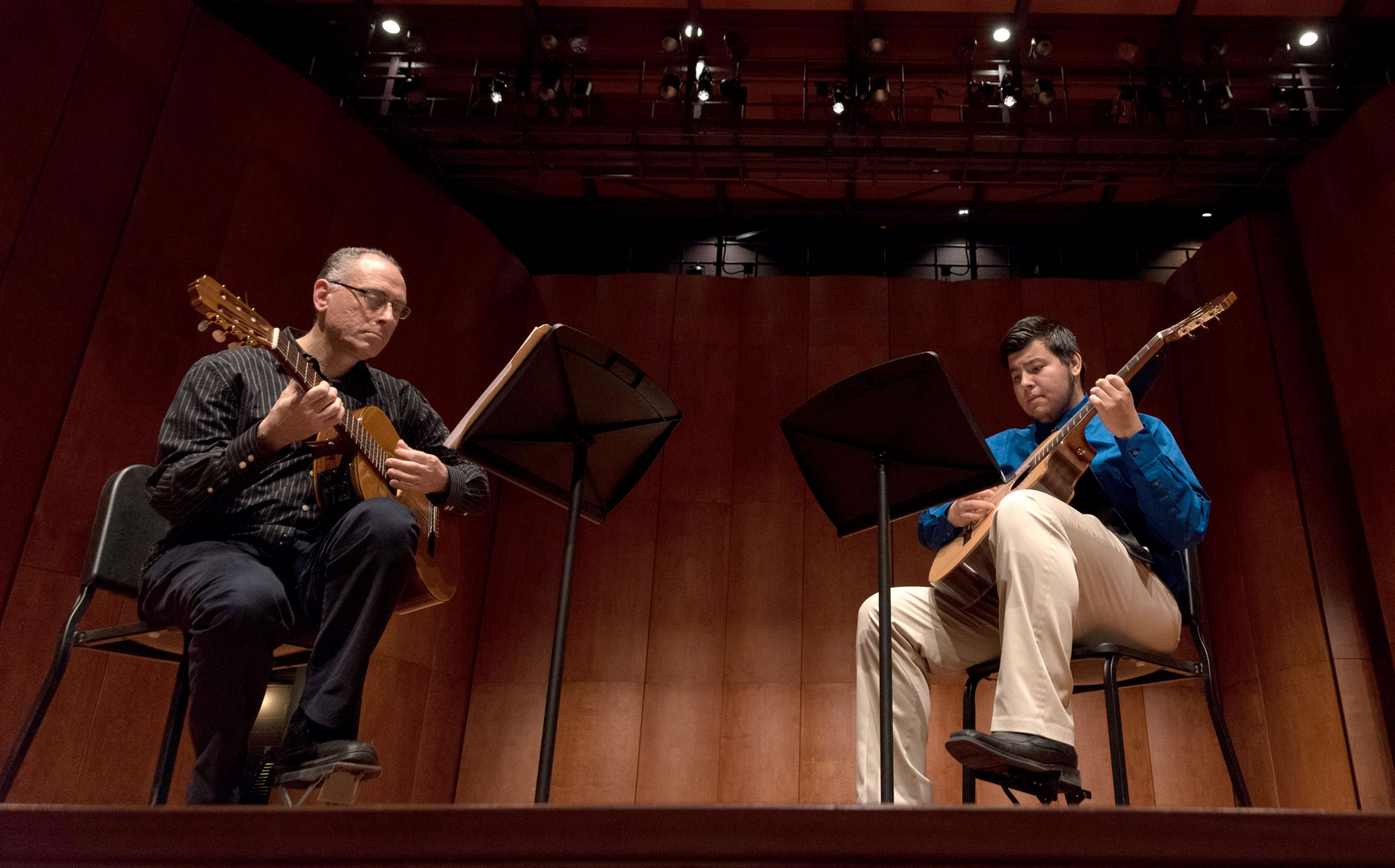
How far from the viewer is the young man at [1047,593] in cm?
193

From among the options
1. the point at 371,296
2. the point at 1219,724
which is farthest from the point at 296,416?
the point at 1219,724

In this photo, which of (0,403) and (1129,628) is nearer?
(1129,628)

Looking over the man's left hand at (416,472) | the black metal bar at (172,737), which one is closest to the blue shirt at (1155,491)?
the man's left hand at (416,472)


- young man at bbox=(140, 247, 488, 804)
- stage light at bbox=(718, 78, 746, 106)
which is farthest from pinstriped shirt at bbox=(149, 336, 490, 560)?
stage light at bbox=(718, 78, 746, 106)

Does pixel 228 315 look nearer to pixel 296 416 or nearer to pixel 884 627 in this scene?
pixel 296 416

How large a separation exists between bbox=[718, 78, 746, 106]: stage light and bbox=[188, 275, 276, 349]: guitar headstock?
351 cm

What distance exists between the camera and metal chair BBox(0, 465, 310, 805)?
2.06m

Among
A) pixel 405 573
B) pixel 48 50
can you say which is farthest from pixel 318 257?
pixel 405 573

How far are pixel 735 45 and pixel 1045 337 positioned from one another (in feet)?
10.4

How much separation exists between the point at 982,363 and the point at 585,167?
2.55 metres

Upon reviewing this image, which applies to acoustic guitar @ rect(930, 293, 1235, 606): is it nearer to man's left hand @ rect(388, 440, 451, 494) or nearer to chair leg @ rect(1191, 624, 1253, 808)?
chair leg @ rect(1191, 624, 1253, 808)

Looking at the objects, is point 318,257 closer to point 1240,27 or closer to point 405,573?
point 405,573

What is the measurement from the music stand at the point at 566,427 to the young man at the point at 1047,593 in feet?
2.56

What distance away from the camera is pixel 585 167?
5383 millimetres
